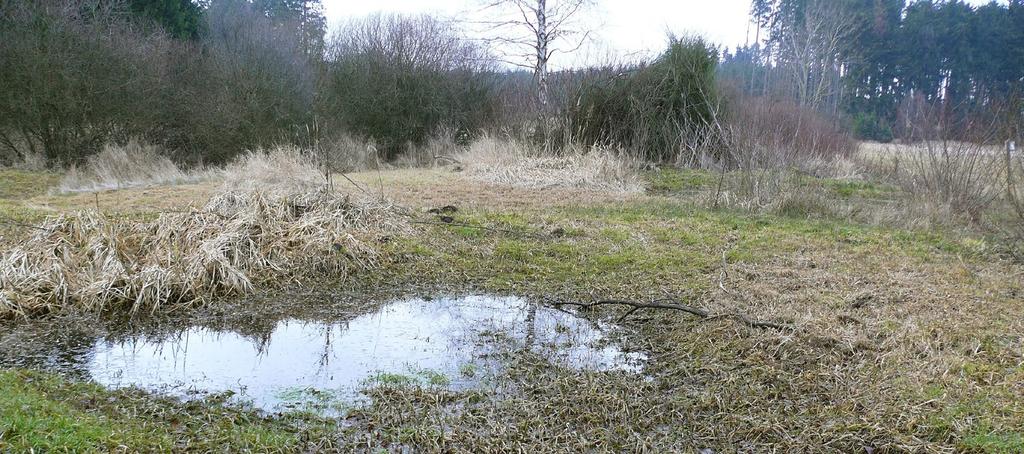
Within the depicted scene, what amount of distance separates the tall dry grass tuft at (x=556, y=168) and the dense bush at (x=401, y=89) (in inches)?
187

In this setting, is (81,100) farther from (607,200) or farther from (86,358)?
(86,358)

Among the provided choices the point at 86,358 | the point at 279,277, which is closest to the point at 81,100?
the point at 279,277

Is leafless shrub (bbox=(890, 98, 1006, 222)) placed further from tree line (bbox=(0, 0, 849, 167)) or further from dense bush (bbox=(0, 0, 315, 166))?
dense bush (bbox=(0, 0, 315, 166))

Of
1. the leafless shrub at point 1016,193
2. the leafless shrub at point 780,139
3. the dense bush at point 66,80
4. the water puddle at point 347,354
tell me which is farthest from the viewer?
the dense bush at point 66,80

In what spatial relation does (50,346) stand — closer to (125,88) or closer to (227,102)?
(125,88)

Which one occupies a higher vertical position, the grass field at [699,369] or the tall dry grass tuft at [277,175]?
the tall dry grass tuft at [277,175]

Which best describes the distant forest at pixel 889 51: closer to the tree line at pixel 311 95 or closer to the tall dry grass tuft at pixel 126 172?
the tree line at pixel 311 95

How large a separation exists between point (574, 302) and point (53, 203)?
6487 mm

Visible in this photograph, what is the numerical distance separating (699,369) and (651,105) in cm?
1009

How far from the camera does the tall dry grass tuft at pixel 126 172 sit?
10516mm

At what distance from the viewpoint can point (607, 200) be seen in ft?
30.1

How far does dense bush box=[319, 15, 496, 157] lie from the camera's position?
Answer: 17391 mm

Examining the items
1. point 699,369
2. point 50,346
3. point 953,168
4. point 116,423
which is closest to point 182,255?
point 50,346

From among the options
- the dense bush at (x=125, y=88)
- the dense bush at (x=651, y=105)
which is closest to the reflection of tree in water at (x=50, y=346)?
the dense bush at (x=651, y=105)
